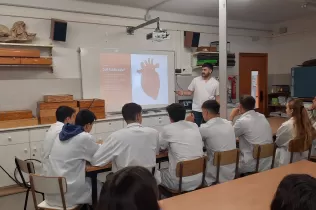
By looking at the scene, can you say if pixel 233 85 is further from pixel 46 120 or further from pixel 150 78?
pixel 46 120

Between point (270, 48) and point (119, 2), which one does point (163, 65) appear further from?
point (270, 48)

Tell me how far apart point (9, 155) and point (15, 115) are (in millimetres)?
586

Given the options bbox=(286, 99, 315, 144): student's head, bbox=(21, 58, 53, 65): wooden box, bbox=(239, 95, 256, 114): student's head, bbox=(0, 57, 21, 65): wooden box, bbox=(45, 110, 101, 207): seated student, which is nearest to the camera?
bbox=(45, 110, 101, 207): seated student

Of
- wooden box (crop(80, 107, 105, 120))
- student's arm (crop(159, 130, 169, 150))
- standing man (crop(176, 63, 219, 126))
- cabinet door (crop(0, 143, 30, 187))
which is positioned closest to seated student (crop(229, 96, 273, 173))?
student's arm (crop(159, 130, 169, 150))

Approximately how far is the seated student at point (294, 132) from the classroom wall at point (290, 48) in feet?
14.2

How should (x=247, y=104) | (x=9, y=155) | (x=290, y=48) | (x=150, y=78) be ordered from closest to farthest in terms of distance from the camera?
(x=247, y=104) → (x=9, y=155) → (x=150, y=78) → (x=290, y=48)

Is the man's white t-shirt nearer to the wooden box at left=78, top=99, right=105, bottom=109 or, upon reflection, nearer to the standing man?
the standing man

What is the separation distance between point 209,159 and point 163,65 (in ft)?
11.5

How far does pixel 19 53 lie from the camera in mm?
4316

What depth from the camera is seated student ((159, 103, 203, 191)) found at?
2.65 meters

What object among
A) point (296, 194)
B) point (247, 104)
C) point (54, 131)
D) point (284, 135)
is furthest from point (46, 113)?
point (296, 194)

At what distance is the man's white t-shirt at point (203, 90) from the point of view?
4.99 meters

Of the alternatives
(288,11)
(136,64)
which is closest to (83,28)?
(136,64)

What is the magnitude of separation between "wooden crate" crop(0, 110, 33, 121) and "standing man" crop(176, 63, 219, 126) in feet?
8.64
